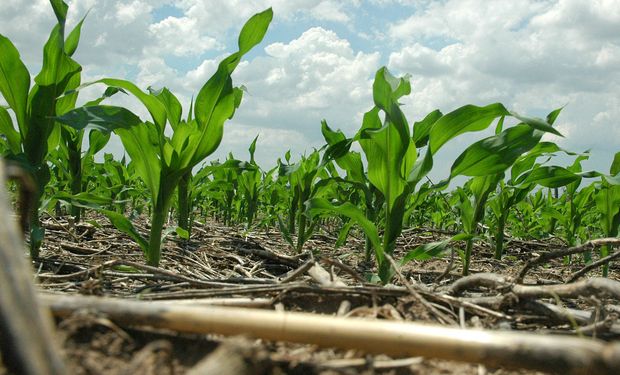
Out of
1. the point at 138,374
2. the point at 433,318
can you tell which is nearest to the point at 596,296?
the point at 433,318

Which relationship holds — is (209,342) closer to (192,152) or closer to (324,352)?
(324,352)

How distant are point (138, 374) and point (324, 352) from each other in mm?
408

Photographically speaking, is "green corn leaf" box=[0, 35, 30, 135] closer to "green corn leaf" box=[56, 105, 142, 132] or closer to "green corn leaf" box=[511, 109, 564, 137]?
"green corn leaf" box=[56, 105, 142, 132]

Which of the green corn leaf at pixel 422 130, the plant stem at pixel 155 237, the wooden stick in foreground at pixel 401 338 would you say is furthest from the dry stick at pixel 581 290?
the green corn leaf at pixel 422 130

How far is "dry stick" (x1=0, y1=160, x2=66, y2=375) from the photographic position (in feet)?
2.02

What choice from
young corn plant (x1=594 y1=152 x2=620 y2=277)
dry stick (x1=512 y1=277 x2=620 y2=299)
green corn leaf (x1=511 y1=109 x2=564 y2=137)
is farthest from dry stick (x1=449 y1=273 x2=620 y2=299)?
young corn plant (x1=594 y1=152 x2=620 y2=277)

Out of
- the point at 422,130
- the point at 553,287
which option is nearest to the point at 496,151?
the point at 422,130

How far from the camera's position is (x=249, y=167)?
3764 mm

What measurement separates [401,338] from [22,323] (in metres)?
0.58

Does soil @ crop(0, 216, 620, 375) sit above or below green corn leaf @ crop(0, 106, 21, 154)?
below

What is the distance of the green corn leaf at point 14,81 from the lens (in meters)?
2.56

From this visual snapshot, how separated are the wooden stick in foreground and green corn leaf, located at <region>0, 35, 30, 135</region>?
2024mm

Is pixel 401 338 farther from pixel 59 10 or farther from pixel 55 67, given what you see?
pixel 59 10

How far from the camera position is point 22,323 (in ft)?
2.06
